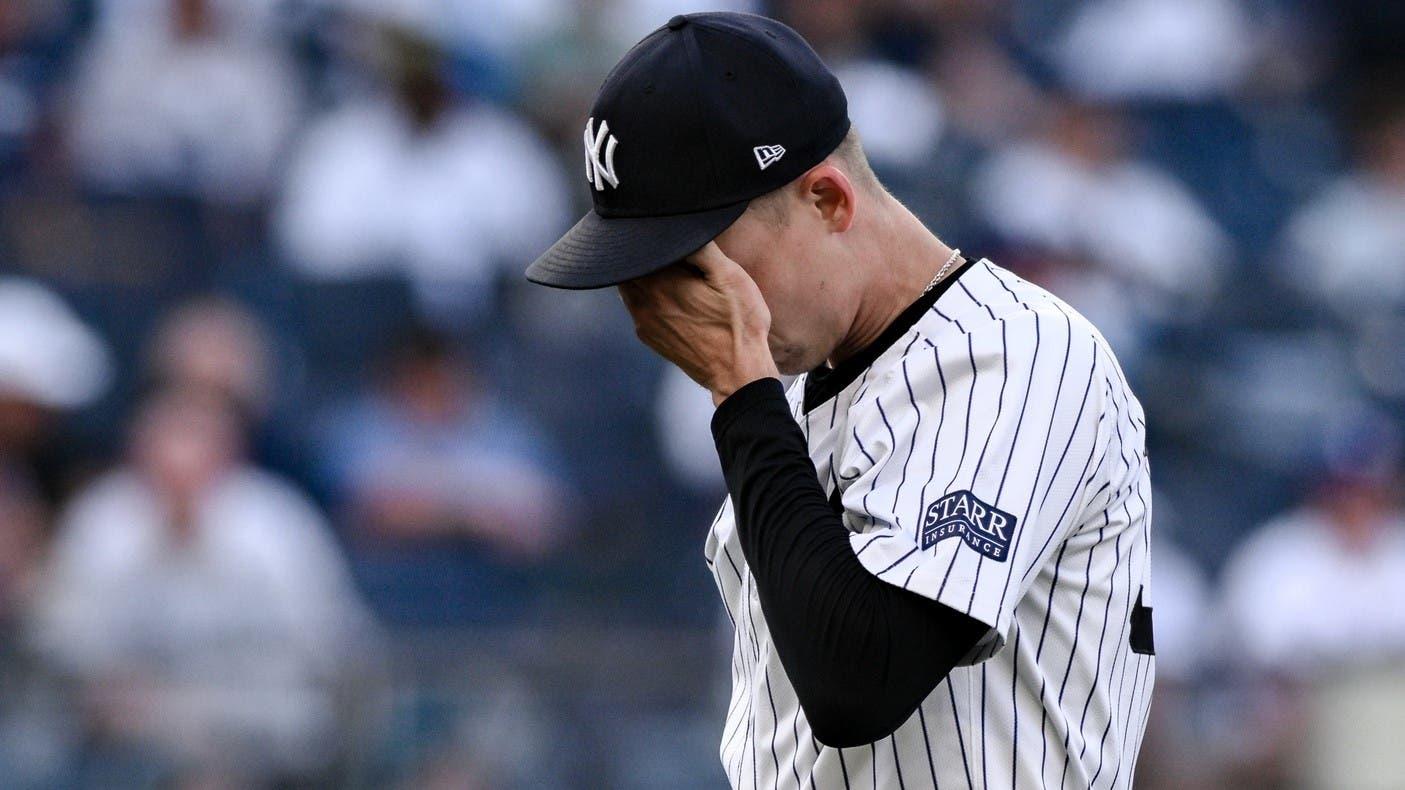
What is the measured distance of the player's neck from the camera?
2.30 metres

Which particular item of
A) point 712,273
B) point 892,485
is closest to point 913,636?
point 892,485

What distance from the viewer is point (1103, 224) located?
27.1ft

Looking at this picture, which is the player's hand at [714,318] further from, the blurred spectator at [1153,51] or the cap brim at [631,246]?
the blurred spectator at [1153,51]

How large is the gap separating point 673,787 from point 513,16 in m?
4.39

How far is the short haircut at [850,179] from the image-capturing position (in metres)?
2.19

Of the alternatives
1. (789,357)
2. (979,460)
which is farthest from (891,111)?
(979,460)

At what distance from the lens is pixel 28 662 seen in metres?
5.52

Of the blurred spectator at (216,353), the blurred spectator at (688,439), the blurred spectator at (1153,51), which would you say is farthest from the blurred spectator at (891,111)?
the blurred spectator at (216,353)

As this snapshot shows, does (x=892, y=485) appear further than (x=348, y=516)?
No

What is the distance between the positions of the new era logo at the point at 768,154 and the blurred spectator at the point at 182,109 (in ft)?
18.8

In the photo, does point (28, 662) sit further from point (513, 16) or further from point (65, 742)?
point (513, 16)

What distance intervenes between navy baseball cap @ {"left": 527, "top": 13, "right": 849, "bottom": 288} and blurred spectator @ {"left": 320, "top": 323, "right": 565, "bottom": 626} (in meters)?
4.47

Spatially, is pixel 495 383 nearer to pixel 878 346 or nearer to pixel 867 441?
pixel 878 346

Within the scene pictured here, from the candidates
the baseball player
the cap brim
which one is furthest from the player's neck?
the cap brim
